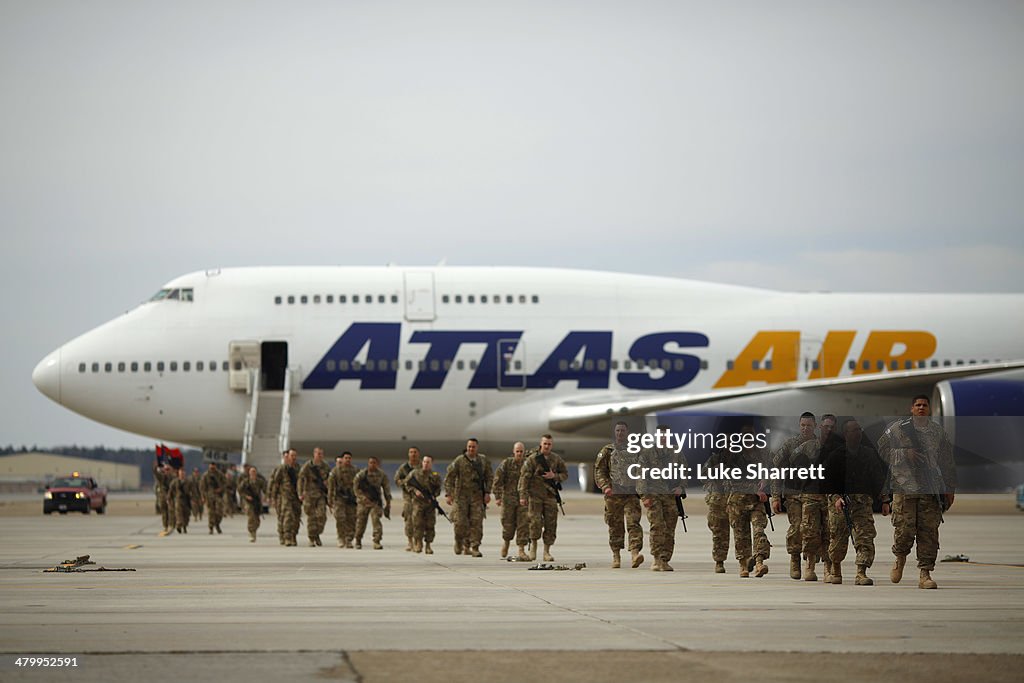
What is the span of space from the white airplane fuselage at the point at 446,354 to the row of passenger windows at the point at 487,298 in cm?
3

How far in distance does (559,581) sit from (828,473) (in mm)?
2898

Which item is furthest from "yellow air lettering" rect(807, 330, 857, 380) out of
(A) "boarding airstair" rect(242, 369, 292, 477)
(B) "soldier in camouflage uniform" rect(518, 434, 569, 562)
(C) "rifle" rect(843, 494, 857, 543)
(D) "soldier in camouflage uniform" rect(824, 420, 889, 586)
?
(C) "rifle" rect(843, 494, 857, 543)

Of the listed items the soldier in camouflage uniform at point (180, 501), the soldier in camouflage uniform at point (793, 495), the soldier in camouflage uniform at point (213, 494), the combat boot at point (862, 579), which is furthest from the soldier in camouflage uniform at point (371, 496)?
the combat boot at point (862, 579)

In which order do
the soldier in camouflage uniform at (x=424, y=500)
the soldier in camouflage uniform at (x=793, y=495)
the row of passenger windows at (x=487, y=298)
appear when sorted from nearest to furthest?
1. the soldier in camouflage uniform at (x=793, y=495)
2. the soldier in camouflage uniform at (x=424, y=500)
3. the row of passenger windows at (x=487, y=298)

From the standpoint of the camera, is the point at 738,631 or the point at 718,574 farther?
the point at 718,574

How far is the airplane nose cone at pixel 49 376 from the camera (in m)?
33.4

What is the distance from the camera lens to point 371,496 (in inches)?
846

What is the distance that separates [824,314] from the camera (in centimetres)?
3478

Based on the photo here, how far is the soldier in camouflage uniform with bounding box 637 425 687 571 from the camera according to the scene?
1675cm

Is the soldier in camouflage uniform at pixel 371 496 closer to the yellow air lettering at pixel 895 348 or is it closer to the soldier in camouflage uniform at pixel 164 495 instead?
the soldier in camouflage uniform at pixel 164 495

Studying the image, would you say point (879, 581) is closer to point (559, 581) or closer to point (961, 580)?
point (961, 580)

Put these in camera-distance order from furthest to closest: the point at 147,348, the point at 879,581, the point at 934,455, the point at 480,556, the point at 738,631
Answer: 1. the point at 147,348
2. the point at 480,556
3. the point at 879,581
4. the point at 934,455
5. the point at 738,631

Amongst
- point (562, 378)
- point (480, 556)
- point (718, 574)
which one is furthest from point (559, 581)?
point (562, 378)

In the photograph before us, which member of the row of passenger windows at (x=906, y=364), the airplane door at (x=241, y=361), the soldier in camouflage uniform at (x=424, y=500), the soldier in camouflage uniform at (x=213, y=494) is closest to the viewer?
the soldier in camouflage uniform at (x=424, y=500)
